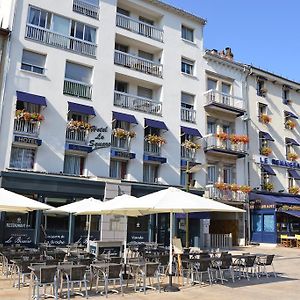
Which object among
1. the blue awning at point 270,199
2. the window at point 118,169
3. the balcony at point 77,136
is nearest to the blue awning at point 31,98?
the balcony at point 77,136

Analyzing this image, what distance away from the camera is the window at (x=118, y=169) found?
2384 centimetres

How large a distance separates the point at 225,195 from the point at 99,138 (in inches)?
398

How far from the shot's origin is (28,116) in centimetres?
2031

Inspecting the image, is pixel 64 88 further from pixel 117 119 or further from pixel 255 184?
pixel 255 184

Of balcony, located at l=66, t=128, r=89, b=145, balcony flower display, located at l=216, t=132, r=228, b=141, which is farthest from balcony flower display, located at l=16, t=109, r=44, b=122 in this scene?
balcony flower display, located at l=216, t=132, r=228, b=141

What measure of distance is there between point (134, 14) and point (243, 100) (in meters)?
10.8

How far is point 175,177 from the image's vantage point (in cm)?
2562

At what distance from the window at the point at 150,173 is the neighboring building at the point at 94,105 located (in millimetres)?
67

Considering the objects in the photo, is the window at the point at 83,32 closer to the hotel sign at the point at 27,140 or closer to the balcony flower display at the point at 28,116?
the balcony flower display at the point at 28,116

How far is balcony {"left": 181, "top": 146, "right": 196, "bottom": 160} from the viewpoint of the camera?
26375 mm

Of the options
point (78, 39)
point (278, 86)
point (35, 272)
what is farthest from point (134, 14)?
point (35, 272)

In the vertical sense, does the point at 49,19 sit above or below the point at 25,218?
above

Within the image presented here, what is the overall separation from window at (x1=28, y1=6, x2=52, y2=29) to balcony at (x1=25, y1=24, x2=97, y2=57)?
44 centimetres

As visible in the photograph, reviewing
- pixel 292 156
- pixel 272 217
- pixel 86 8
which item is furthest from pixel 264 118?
pixel 86 8
